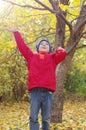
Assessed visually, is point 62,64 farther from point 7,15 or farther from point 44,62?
point 44,62

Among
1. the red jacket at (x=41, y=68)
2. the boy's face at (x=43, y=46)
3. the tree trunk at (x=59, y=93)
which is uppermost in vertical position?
the boy's face at (x=43, y=46)

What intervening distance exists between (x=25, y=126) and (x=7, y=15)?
3.06 m

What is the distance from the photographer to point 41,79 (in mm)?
6234

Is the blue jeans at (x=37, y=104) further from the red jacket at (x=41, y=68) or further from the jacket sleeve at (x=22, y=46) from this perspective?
the jacket sleeve at (x=22, y=46)

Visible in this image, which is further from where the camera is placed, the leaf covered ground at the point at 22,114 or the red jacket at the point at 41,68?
the leaf covered ground at the point at 22,114

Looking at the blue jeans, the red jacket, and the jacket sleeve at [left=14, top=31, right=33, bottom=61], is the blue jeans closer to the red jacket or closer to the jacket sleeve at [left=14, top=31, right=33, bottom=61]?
the red jacket

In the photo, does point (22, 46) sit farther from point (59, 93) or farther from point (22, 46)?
point (59, 93)

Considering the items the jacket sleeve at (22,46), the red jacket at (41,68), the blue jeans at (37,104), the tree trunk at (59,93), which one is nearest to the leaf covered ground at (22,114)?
the tree trunk at (59,93)

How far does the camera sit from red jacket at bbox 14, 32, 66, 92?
6230 mm

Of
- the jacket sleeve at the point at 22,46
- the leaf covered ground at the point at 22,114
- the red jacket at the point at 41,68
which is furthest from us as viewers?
the leaf covered ground at the point at 22,114

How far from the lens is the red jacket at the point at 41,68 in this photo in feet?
20.4

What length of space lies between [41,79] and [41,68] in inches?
8.4

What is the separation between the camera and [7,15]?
957 cm

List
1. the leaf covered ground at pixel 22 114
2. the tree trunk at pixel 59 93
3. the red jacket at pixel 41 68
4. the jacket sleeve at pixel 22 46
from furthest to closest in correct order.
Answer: the leaf covered ground at pixel 22 114
the tree trunk at pixel 59 93
the jacket sleeve at pixel 22 46
the red jacket at pixel 41 68
